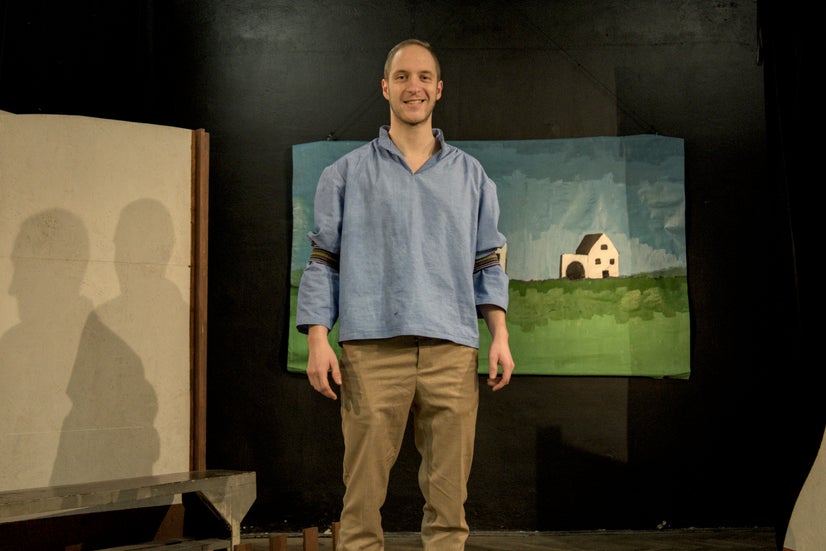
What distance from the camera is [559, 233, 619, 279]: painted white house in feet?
12.7

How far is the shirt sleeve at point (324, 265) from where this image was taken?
6.90 feet

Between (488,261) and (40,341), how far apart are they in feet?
5.69

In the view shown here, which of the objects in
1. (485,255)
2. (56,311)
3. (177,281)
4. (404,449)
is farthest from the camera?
(404,449)

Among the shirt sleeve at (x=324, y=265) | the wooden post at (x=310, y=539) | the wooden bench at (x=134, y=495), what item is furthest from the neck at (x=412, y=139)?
the wooden post at (x=310, y=539)

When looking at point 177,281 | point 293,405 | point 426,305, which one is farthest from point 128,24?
point 426,305

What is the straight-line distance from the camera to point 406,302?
2.04 meters

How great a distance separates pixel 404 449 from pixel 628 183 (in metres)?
1.63

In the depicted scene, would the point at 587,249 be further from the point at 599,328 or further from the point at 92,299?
the point at 92,299

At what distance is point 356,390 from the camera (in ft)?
6.73

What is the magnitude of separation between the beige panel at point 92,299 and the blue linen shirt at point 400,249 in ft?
4.12

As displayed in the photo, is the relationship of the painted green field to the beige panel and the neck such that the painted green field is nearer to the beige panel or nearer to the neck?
the beige panel

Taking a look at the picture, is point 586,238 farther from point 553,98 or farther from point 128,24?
point 128,24

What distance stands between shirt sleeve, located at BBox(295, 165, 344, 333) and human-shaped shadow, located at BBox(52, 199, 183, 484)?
4.06 feet

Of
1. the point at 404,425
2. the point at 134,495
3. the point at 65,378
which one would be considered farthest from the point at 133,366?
the point at 404,425
